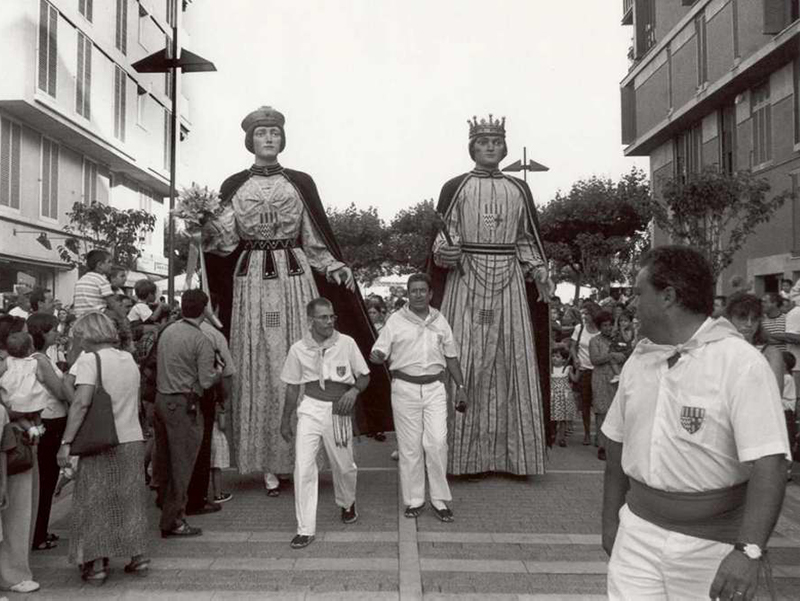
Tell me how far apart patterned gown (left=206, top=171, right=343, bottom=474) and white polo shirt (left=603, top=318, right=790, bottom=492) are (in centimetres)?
535

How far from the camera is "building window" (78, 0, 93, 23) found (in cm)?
2622

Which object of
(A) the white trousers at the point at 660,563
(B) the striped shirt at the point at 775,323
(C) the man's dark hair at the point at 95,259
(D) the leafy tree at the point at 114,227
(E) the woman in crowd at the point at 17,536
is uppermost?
(D) the leafy tree at the point at 114,227

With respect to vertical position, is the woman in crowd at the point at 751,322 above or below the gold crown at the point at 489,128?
below

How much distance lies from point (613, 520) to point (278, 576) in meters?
2.74

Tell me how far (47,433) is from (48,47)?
19954mm

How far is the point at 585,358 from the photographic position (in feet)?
36.4

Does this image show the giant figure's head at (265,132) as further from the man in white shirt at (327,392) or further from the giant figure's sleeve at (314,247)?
the man in white shirt at (327,392)

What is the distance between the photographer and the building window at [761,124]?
22703 mm

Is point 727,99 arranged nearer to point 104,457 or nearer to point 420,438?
point 420,438

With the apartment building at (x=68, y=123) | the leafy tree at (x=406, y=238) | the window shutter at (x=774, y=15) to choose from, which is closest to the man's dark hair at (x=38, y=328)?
the apartment building at (x=68, y=123)

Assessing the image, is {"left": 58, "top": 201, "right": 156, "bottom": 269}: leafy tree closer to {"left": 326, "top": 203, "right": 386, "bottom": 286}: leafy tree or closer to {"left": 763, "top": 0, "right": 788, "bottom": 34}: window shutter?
{"left": 763, "top": 0, "right": 788, "bottom": 34}: window shutter

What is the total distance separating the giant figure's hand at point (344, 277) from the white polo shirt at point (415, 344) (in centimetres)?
113

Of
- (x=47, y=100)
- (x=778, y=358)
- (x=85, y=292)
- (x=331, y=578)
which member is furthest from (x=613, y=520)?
(x=47, y=100)

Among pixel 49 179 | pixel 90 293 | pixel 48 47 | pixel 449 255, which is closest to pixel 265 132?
pixel 449 255
